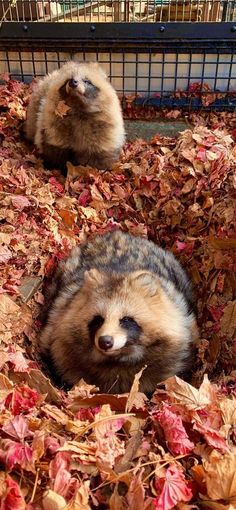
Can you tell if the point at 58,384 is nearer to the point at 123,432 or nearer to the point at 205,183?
the point at 123,432

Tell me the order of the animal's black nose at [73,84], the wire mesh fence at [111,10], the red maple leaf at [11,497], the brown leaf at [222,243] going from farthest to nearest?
the wire mesh fence at [111,10] < the animal's black nose at [73,84] < the brown leaf at [222,243] < the red maple leaf at [11,497]

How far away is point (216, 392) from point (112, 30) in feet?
11.5

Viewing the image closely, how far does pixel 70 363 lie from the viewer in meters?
2.98

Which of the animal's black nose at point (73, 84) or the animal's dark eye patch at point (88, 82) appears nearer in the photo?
the animal's black nose at point (73, 84)

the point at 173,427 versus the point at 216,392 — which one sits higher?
the point at 173,427

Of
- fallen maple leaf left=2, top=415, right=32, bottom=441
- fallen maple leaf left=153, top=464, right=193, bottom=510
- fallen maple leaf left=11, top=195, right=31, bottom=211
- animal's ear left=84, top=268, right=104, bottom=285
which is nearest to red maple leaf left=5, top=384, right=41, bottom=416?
fallen maple leaf left=2, top=415, right=32, bottom=441

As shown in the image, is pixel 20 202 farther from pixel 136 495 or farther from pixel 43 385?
pixel 136 495

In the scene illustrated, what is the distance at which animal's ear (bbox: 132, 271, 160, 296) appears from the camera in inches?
113

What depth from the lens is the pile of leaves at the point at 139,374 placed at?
1887mm

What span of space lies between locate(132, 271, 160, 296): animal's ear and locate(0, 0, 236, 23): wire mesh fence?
10.1 feet

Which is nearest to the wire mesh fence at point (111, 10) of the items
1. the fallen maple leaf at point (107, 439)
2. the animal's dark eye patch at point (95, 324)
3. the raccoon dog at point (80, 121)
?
the raccoon dog at point (80, 121)

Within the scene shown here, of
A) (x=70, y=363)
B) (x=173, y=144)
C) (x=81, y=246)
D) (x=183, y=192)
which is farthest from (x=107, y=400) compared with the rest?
(x=173, y=144)

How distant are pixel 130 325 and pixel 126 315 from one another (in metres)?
0.06

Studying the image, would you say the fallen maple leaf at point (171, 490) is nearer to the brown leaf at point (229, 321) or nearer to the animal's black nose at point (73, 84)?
the brown leaf at point (229, 321)
